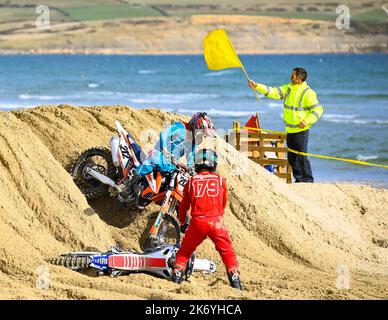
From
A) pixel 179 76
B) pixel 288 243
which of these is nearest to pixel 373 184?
pixel 288 243

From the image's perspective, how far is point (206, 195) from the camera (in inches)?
377

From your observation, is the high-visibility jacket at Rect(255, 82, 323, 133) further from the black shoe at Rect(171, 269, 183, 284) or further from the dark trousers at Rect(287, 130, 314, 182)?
the black shoe at Rect(171, 269, 183, 284)

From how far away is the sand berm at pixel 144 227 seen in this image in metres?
9.59

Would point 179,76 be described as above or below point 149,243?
above

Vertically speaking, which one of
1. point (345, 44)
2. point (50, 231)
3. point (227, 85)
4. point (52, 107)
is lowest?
point (50, 231)

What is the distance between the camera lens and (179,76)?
273 feet

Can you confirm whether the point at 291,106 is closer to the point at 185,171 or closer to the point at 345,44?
the point at 185,171

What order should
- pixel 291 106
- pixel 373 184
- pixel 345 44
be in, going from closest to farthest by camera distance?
pixel 291 106 → pixel 373 184 → pixel 345 44

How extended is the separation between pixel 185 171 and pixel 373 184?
1148cm

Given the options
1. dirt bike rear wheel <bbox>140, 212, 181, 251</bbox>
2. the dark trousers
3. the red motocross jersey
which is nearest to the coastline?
the dark trousers

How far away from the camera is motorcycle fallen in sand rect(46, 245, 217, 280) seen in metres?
9.95

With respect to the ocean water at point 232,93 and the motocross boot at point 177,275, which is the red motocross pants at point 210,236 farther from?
the ocean water at point 232,93

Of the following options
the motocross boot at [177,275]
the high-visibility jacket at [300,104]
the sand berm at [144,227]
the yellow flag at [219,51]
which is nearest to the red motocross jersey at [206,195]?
the motocross boot at [177,275]

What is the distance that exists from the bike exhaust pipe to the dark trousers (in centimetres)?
428
